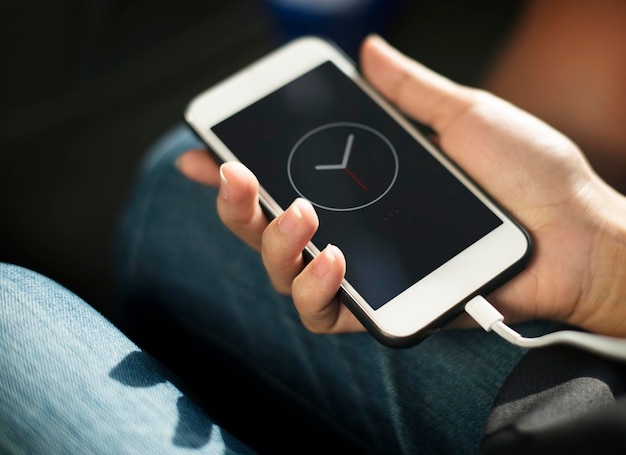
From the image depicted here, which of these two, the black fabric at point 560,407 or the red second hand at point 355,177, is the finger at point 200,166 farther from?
the black fabric at point 560,407

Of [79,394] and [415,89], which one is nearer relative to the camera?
[79,394]

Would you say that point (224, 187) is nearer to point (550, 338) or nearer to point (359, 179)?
point (359, 179)

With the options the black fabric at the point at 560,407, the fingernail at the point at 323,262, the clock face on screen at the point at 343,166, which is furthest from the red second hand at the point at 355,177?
the black fabric at the point at 560,407

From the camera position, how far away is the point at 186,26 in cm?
117

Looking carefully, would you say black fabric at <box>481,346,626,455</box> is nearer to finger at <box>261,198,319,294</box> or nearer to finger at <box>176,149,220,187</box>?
finger at <box>261,198,319,294</box>

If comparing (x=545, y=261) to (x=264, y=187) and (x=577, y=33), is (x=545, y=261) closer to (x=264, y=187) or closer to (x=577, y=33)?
(x=264, y=187)

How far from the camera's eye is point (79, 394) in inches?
18.7

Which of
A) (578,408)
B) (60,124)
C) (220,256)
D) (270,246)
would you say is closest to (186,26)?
(60,124)

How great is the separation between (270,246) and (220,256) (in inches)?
5.5

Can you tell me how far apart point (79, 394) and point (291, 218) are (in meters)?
0.20

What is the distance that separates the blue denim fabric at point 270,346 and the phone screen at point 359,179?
0.27 feet

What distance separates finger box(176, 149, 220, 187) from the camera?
644 mm

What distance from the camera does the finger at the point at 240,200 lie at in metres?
0.54

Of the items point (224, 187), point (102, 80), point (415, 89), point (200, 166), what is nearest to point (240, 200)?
point (224, 187)
